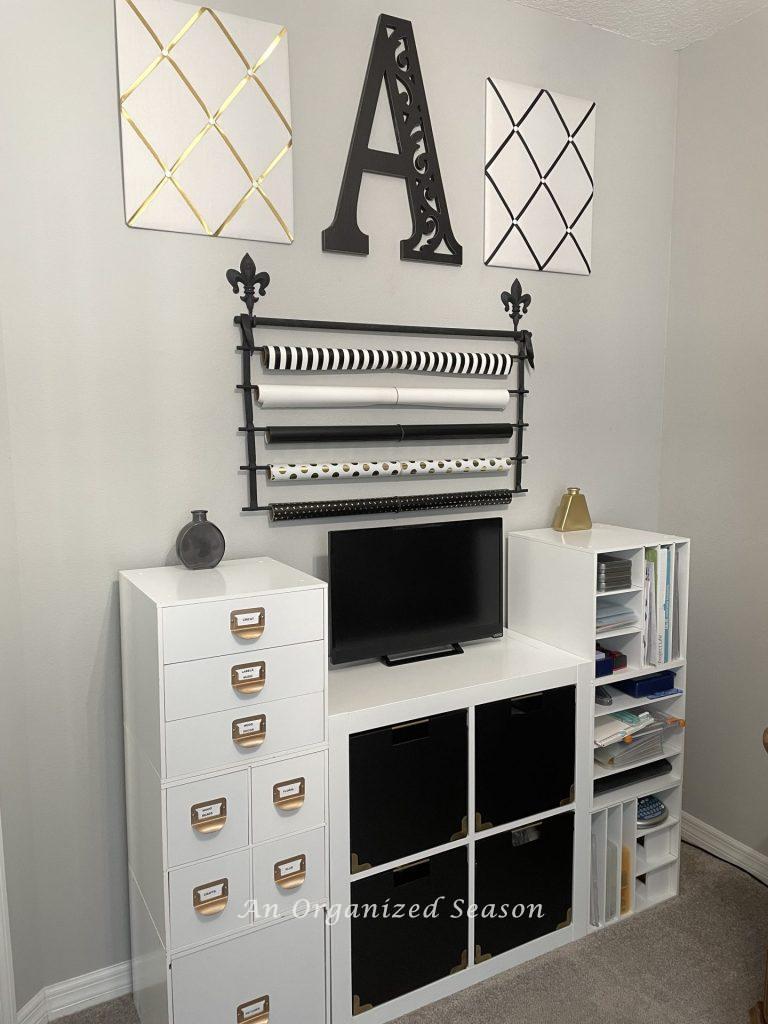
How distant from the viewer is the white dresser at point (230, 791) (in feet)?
5.57

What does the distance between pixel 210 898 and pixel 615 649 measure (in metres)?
1.37

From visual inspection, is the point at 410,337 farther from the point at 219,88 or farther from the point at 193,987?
the point at 193,987

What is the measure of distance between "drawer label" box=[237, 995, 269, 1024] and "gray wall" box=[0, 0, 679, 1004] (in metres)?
0.46

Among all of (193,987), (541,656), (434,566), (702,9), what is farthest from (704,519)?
(193,987)

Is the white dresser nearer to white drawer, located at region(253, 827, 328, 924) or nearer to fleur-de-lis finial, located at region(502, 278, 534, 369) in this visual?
white drawer, located at region(253, 827, 328, 924)

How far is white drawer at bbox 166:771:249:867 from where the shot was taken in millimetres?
1703

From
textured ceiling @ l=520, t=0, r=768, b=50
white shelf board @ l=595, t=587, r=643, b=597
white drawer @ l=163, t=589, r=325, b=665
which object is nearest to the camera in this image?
white drawer @ l=163, t=589, r=325, b=665

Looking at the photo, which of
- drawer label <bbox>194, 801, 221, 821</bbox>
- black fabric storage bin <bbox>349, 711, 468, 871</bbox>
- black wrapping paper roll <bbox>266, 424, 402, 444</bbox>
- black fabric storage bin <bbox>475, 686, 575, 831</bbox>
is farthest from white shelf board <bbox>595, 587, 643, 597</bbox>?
drawer label <bbox>194, 801, 221, 821</bbox>

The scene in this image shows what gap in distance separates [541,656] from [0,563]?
145 centimetres

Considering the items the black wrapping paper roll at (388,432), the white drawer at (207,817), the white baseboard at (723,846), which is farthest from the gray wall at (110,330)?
the white baseboard at (723,846)

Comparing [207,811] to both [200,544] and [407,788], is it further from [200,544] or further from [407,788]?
[200,544]

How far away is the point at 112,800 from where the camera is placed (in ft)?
6.73

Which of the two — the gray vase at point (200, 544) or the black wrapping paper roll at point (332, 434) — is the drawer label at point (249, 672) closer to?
the gray vase at point (200, 544)

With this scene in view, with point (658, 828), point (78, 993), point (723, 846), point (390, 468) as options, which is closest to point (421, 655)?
point (390, 468)
